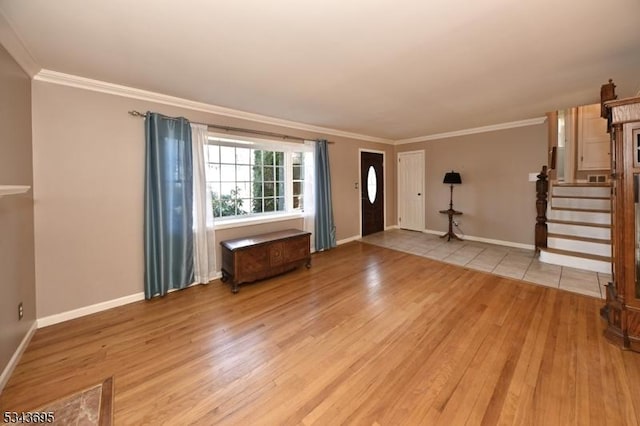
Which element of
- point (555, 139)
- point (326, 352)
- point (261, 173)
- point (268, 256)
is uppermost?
point (555, 139)

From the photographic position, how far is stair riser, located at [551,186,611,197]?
4.07 meters

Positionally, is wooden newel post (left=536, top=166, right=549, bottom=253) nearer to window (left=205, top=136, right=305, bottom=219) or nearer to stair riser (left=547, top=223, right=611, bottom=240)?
stair riser (left=547, top=223, right=611, bottom=240)

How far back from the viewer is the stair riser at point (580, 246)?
143 inches

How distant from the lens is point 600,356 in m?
1.89

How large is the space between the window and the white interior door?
3156 mm

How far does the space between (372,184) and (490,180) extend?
2.41 meters

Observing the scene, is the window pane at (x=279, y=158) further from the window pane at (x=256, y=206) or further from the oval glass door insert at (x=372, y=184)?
the oval glass door insert at (x=372, y=184)

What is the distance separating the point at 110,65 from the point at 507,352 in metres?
4.09

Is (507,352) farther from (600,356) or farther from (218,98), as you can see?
(218,98)

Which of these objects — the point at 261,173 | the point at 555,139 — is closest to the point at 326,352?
the point at 261,173

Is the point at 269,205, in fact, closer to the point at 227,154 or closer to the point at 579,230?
the point at 227,154

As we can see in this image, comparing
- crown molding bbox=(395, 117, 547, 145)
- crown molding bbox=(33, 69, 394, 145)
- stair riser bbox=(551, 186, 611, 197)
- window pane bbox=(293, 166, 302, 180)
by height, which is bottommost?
stair riser bbox=(551, 186, 611, 197)

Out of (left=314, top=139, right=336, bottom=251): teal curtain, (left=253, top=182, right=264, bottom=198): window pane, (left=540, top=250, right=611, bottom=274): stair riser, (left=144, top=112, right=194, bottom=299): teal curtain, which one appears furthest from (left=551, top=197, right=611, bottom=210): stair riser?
(left=144, top=112, right=194, bottom=299): teal curtain

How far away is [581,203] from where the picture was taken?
13.8 feet
